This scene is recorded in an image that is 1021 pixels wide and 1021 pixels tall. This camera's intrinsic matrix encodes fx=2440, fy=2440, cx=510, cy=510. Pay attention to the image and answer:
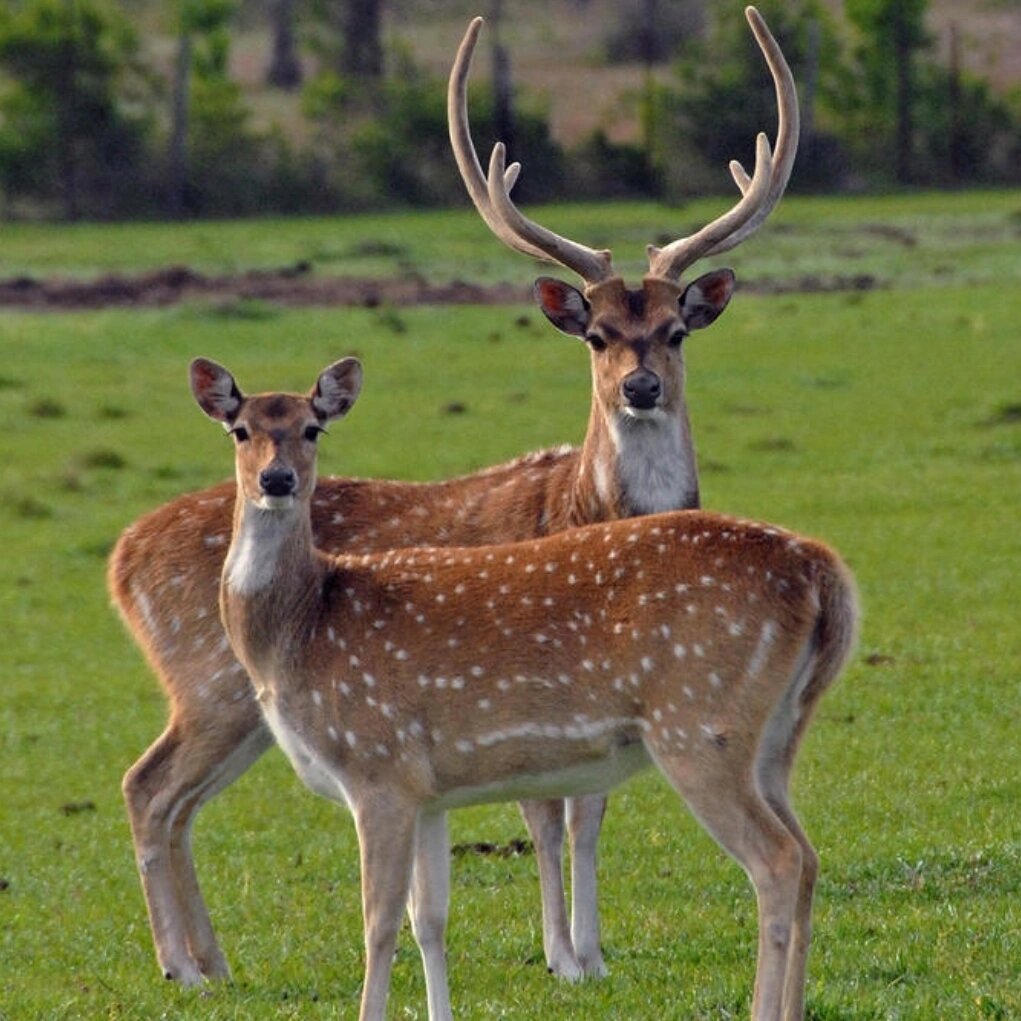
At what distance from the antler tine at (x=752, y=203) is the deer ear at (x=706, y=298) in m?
0.11

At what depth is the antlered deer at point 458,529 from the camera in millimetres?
7398

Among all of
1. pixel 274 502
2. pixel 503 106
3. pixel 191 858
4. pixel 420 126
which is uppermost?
pixel 503 106

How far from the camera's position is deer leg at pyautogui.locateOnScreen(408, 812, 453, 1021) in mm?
6438

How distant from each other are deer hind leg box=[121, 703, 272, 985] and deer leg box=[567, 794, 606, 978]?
101 cm

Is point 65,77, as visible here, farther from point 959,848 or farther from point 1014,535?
point 959,848

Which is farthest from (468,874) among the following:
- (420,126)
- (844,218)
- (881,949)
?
(420,126)

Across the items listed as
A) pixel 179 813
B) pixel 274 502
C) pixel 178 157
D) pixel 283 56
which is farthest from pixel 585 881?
pixel 283 56

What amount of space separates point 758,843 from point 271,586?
1547 mm

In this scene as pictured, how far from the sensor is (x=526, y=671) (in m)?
6.19

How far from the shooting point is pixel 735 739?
591 cm

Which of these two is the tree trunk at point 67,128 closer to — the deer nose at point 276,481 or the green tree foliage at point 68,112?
the green tree foliage at point 68,112

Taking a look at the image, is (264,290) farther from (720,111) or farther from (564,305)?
(564,305)

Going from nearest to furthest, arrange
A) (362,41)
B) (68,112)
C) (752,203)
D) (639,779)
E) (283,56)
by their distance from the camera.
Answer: (752,203)
(639,779)
(68,112)
(362,41)
(283,56)

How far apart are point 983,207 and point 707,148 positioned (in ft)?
20.9
